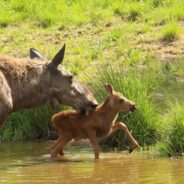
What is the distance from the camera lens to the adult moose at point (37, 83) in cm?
1214

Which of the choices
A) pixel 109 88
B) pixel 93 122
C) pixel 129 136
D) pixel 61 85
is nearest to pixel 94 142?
pixel 93 122

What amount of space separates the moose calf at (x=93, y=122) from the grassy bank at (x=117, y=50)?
0.45 metres

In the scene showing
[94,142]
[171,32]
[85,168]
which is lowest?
[85,168]

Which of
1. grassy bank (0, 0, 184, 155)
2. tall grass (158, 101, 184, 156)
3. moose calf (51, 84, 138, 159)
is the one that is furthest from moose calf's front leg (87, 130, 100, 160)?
tall grass (158, 101, 184, 156)

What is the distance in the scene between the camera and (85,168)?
41.7 ft

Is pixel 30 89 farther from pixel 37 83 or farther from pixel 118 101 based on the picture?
pixel 118 101

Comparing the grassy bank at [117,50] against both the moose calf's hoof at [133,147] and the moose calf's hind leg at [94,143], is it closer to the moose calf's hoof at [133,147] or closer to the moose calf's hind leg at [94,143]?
the moose calf's hoof at [133,147]

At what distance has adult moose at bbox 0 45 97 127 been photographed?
12141 millimetres

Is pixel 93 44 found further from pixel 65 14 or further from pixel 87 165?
pixel 87 165

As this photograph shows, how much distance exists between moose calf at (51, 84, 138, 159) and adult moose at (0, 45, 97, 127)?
1.24 meters

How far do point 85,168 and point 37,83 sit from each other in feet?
4.48

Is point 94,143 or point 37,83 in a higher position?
point 37,83

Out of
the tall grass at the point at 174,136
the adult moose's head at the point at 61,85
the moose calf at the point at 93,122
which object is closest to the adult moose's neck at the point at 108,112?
the moose calf at the point at 93,122

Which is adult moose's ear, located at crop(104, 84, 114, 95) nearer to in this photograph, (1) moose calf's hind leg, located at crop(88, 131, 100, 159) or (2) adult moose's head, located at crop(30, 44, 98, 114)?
(1) moose calf's hind leg, located at crop(88, 131, 100, 159)
